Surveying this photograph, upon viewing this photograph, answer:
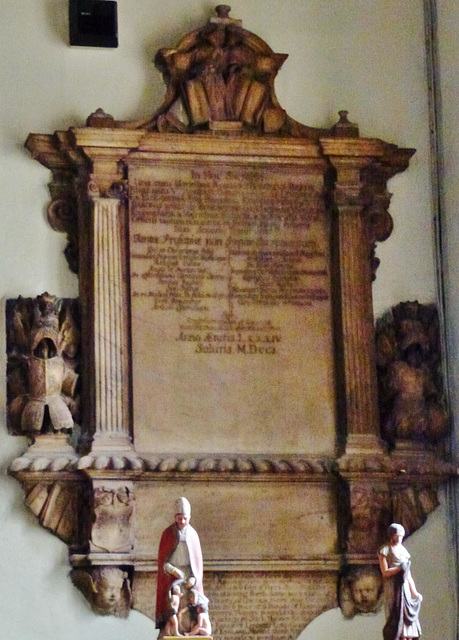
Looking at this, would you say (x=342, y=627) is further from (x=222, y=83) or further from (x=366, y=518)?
(x=222, y=83)

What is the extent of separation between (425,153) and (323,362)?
5.34ft

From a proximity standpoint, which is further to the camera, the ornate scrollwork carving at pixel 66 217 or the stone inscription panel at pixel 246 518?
the ornate scrollwork carving at pixel 66 217

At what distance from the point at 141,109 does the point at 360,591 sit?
3328mm

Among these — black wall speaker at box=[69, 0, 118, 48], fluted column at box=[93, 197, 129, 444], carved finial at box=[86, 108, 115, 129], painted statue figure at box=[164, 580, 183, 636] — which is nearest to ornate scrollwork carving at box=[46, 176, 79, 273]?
fluted column at box=[93, 197, 129, 444]

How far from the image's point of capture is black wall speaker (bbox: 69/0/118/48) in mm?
9250

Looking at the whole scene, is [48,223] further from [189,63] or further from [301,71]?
[301,71]

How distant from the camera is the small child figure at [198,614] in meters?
7.41

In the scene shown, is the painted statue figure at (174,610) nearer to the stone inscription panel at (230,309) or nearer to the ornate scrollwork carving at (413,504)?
the stone inscription panel at (230,309)

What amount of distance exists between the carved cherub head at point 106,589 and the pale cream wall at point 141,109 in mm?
63

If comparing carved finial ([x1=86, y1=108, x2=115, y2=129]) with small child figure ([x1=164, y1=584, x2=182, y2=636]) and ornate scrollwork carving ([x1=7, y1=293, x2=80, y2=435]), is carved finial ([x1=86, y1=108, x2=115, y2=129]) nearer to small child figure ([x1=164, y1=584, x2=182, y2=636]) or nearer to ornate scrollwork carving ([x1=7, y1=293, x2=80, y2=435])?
ornate scrollwork carving ([x1=7, y1=293, x2=80, y2=435])

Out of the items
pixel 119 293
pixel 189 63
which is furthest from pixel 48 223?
pixel 189 63

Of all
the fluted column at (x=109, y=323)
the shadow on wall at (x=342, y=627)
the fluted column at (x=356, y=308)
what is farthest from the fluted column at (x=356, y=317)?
the fluted column at (x=109, y=323)

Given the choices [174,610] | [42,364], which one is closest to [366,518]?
[174,610]

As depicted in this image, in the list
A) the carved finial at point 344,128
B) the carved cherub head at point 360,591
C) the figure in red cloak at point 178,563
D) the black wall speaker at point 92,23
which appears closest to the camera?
the figure in red cloak at point 178,563
